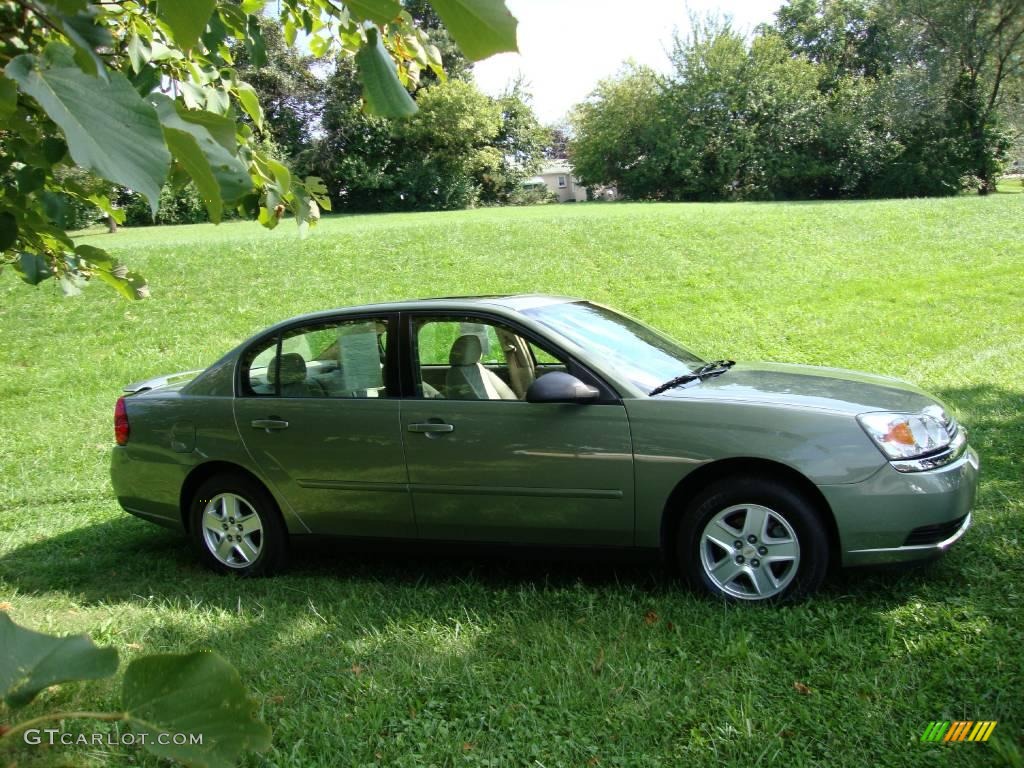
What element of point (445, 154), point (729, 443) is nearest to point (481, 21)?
point (729, 443)

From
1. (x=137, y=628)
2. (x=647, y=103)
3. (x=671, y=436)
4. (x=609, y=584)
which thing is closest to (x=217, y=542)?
(x=137, y=628)

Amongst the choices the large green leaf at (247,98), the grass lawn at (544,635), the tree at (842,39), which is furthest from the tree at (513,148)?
the large green leaf at (247,98)

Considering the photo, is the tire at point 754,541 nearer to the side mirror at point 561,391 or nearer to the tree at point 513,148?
the side mirror at point 561,391

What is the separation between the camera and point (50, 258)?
3.31m

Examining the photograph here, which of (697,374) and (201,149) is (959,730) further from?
(201,149)

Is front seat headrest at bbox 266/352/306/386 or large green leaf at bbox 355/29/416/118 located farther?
front seat headrest at bbox 266/352/306/386

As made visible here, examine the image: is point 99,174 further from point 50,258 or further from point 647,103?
point 647,103

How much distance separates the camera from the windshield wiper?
14.9 ft

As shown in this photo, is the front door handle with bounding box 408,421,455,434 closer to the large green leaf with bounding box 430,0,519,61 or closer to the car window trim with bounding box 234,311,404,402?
the car window trim with bounding box 234,311,404,402

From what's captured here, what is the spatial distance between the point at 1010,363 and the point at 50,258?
31.9 feet

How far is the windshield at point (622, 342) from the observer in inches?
185

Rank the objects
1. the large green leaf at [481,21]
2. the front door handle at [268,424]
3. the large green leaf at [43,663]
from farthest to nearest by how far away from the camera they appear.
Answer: the front door handle at [268,424] < the large green leaf at [481,21] < the large green leaf at [43,663]

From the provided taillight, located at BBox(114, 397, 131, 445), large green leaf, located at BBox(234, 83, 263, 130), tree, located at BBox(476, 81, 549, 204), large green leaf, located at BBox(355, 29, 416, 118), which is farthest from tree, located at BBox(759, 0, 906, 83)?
large green leaf, located at BBox(355, 29, 416, 118)

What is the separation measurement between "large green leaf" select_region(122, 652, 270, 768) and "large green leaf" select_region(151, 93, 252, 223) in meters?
0.45
